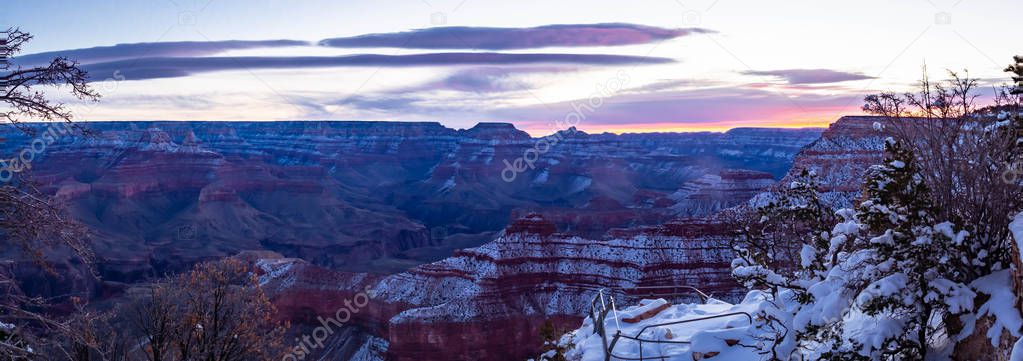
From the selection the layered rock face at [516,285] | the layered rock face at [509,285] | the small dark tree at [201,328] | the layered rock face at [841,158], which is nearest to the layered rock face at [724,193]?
the layered rock face at [841,158]

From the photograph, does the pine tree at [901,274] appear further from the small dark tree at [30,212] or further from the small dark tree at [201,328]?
the small dark tree at [201,328]

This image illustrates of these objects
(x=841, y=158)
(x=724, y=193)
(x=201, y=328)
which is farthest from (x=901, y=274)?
(x=724, y=193)

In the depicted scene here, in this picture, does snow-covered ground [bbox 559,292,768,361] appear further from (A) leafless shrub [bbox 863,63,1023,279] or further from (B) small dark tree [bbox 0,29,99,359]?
(B) small dark tree [bbox 0,29,99,359]

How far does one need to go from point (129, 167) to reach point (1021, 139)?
201023 mm

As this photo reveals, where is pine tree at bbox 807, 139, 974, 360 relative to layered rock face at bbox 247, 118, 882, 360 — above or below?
above

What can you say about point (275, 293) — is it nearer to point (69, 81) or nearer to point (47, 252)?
point (47, 252)

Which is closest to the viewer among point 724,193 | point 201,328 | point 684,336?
point 684,336

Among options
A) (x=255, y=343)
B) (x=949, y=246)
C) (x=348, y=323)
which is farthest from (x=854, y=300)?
(x=348, y=323)

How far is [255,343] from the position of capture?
2556 centimetres

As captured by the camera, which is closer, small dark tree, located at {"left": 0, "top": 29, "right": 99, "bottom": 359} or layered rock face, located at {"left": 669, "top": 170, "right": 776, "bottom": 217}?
small dark tree, located at {"left": 0, "top": 29, "right": 99, "bottom": 359}

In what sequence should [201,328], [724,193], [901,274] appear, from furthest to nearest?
[724,193]
[201,328]
[901,274]

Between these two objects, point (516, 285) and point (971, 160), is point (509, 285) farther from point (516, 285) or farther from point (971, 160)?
point (971, 160)

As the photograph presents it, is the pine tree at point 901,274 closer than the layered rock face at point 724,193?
Yes

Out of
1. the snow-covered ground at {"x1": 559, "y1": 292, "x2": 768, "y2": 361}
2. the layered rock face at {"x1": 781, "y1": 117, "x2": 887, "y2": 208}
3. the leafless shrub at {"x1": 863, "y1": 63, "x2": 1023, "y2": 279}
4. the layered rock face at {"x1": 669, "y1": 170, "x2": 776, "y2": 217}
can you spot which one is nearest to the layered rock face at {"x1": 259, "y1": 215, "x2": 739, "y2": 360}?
the layered rock face at {"x1": 781, "y1": 117, "x2": 887, "y2": 208}
